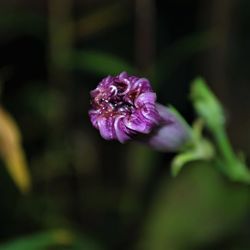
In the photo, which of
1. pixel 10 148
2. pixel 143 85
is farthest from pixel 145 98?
pixel 10 148

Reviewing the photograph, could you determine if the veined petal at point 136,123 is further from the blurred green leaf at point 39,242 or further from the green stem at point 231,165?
the blurred green leaf at point 39,242

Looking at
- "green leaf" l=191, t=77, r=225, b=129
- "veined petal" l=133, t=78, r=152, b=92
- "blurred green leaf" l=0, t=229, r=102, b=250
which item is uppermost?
"veined petal" l=133, t=78, r=152, b=92

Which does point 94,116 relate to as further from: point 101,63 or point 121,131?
point 101,63

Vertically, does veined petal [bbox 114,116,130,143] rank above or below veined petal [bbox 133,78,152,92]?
below

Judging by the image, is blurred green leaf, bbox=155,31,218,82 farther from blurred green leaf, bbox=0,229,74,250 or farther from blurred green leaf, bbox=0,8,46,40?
blurred green leaf, bbox=0,229,74,250

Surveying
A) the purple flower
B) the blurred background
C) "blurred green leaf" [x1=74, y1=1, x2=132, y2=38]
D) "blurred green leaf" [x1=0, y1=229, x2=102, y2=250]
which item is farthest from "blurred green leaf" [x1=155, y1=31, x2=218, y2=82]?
the purple flower

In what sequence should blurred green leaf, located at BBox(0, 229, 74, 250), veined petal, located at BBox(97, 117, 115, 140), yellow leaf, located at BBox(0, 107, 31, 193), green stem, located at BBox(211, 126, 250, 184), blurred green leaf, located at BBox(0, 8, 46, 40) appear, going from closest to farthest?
veined petal, located at BBox(97, 117, 115, 140) → green stem, located at BBox(211, 126, 250, 184) → blurred green leaf, located at BBox(0, 229, 74, 250) → yellow leaf, located at BBox(0, 107, 31, 193) → blurred green leaf, located at BBox(0, 8, 46, 40)

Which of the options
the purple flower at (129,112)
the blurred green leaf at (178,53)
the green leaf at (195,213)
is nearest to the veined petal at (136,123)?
the purple flower at (129,112)

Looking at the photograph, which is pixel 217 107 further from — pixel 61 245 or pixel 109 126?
pixel 61 245

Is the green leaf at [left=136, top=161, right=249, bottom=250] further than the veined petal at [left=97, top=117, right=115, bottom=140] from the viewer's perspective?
Yes
